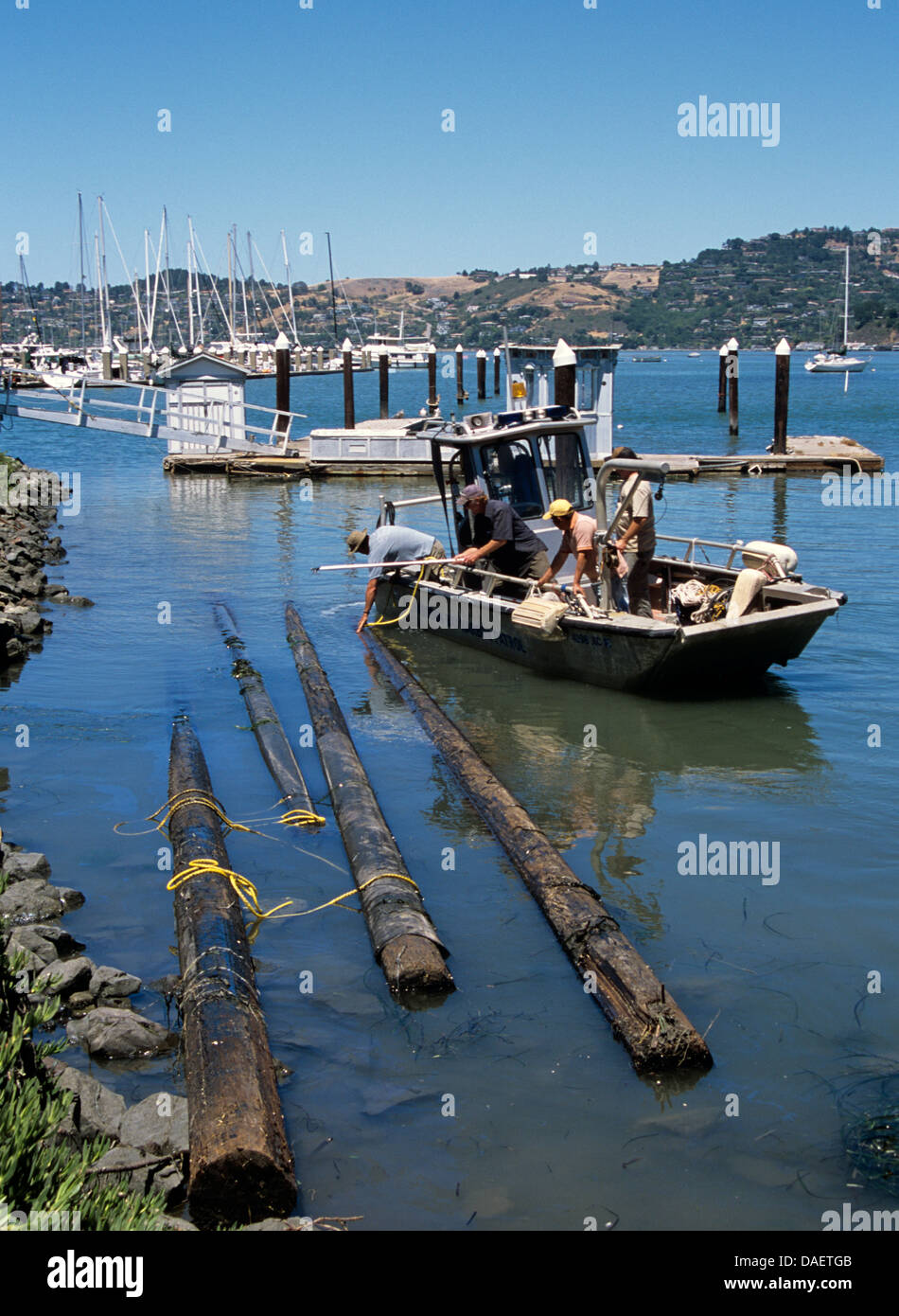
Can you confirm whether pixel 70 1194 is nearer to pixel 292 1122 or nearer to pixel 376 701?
pixel 292 1122

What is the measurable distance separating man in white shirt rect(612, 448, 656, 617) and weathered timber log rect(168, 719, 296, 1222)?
21.3 ft

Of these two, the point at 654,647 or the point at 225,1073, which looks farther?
the point at 654,647

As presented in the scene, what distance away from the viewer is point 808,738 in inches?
463

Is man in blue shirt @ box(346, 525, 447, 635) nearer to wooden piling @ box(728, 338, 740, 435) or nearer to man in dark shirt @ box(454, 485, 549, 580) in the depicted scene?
man in dark shirt @ box(454, 485, 549, 580)

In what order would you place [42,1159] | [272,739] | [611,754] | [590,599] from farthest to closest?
[590,599], [611,754], [272,739], [42,1159]

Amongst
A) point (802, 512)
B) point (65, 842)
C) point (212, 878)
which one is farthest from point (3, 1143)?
point (802, 512)

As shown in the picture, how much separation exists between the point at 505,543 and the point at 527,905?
265 inches

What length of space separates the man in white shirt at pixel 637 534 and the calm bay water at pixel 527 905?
115 cm

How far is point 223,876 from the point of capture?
7875 mm

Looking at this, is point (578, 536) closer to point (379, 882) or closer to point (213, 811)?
point (213, 811)

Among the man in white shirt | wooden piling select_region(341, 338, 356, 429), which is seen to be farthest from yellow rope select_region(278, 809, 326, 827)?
wooden piling select_region(341, 338, 356, 429)

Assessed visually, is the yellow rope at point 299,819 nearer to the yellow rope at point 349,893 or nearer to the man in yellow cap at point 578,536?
the yellow rope at point 349,893

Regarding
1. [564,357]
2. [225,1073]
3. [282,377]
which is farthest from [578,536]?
[282,377]

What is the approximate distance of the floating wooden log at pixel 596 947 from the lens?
6027 millimetres
